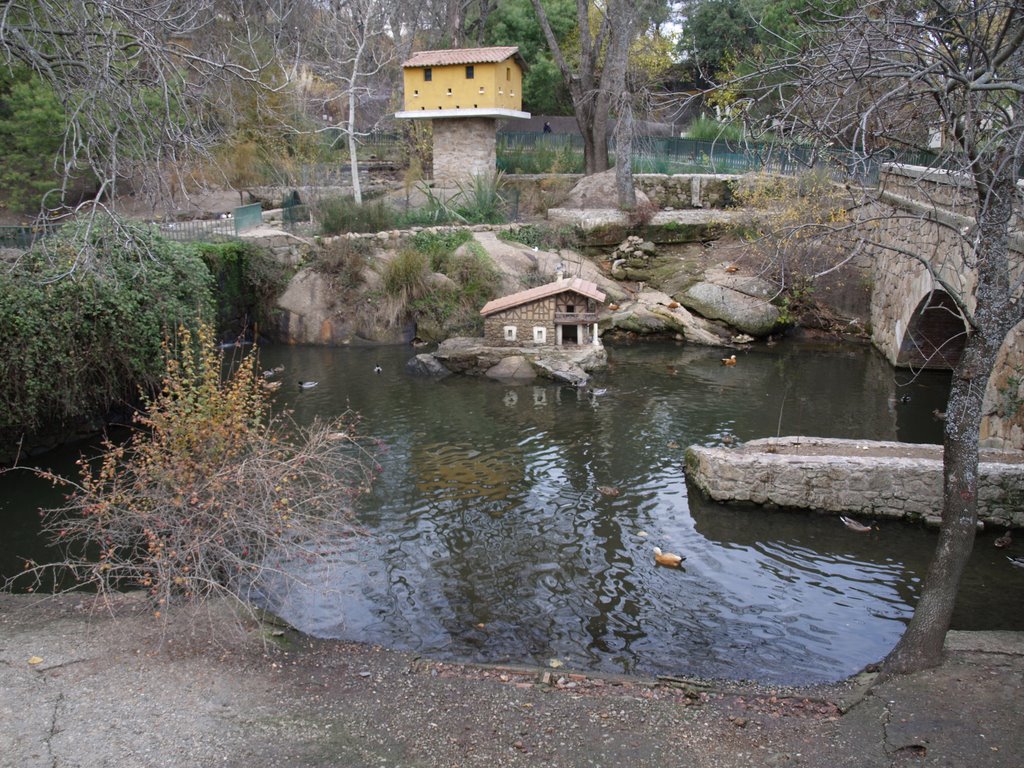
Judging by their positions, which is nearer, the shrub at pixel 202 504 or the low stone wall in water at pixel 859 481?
the shrub at pixel 202 504

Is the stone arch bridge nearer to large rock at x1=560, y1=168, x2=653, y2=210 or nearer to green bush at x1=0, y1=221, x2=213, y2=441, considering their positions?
large rock at x1=560, y1=168, x2=653, y2=210

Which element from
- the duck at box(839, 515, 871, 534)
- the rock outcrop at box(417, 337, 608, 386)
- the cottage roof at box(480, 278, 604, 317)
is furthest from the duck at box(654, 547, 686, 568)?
the cottage roof at box(480, 278, 604, 317)

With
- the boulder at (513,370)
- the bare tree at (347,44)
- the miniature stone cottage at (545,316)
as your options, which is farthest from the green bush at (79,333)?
the bare tree at (347,44)

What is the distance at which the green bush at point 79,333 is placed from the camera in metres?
13.2

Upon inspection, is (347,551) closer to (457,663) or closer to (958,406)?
(457,663)

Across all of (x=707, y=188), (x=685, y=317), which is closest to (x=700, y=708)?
(x=685, y=317)

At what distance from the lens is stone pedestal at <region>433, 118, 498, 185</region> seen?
1180 inches

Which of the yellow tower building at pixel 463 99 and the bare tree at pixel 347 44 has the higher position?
the bare tree at pixel 347 44

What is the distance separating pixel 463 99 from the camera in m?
28.8

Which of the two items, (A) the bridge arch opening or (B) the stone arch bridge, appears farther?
(A) the bridge arch opening

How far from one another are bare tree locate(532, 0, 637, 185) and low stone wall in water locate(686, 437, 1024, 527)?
16.8 metres

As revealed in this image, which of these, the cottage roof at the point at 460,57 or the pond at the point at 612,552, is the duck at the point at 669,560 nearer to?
the pond at the point at 612,552

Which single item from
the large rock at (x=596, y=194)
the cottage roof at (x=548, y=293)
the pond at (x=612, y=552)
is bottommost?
the pond at (x=612, y=552)

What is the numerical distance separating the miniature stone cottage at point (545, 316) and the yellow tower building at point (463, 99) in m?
11.2
